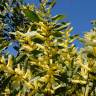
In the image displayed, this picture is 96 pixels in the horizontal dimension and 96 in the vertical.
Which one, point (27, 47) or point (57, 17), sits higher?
point (57, 17)

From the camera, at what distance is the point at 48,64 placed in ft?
8.40

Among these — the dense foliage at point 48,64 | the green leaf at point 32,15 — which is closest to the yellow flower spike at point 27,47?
the dense foliage at point 48,64

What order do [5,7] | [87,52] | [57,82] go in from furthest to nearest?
1. [5,7]
2. [57,82]
3. [87,52]

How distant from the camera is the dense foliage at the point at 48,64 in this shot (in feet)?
8.17

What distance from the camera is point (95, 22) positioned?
2725 millimetres

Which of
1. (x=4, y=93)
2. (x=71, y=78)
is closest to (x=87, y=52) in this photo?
(x=71, y=78)

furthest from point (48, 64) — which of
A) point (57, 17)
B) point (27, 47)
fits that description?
point (57, 17)

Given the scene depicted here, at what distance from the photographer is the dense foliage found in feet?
8.17

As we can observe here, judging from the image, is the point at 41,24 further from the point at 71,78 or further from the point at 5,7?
the point at 5,7

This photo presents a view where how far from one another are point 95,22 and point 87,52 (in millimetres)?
387

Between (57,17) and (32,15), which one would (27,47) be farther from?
(57,17)

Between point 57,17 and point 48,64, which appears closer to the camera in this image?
point 48,64

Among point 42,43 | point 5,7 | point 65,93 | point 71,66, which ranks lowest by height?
point 65,93

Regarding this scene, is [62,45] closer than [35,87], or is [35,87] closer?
[35,87]
